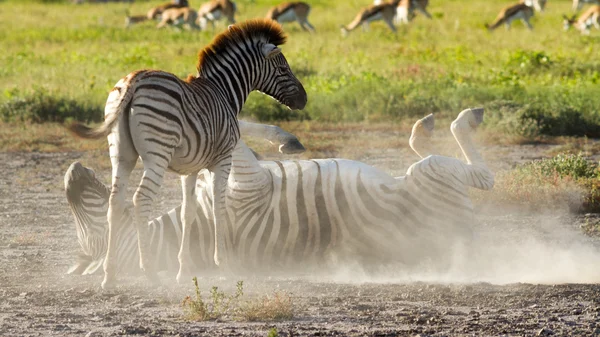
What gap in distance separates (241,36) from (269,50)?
23 cm

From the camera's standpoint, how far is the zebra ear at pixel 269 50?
25.0ft

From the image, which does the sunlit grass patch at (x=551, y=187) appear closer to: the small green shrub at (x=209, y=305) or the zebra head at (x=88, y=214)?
the zebra head at (x=88, y=214)

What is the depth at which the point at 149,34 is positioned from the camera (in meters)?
32.2

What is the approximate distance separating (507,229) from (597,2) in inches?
1485

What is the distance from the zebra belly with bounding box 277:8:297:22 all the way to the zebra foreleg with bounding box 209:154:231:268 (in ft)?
94.8

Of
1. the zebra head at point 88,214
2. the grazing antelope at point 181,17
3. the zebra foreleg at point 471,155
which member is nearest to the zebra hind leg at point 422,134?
the zebra foreleg at point 471,155

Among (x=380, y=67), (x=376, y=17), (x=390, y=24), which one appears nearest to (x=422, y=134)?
(x=380, y=67)

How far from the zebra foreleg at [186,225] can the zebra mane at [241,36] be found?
0.87m

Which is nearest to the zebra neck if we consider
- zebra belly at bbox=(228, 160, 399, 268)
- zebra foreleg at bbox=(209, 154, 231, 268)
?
zebra foreleg at bbox=(209, 154, 231, 268)

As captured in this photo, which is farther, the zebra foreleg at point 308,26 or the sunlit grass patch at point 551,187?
the zebra foreleg at point 308,26

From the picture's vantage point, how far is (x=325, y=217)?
7227 millimetres

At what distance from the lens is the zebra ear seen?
25.0 ft

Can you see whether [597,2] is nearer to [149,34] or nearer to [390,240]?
[149,34]

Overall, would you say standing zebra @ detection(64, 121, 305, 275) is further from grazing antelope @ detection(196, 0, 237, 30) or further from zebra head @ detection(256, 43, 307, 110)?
grazing antelope @ detection(196, 0, 237, 30)
